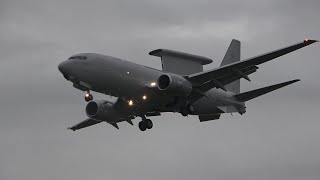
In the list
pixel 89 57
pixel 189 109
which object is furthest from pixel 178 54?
pixel 89 57

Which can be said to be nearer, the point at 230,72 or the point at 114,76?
the point at 114,76

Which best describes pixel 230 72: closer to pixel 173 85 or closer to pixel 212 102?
pixel 173 85

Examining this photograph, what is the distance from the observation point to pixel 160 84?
5700cm

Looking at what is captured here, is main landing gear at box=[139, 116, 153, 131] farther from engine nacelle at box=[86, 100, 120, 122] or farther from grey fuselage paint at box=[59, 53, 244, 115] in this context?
grey fuselage paint at box=[59, 53, 244, 115]

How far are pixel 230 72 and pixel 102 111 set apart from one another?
1243 cm

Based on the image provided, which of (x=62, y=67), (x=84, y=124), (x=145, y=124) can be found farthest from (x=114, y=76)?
(x=84, y=124)

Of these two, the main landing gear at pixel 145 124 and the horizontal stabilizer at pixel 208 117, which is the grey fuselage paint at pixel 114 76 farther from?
the horizontal stabilizer at pixel 208 117

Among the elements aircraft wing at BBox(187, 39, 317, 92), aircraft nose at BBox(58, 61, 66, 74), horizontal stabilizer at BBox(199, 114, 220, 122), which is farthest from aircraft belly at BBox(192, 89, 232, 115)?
aircraft nose at BBox(58, 61, 66, 74)

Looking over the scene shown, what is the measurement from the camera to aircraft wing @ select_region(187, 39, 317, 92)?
183 ft

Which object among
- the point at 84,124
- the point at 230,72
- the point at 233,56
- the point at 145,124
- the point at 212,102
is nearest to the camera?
the point at 230,72

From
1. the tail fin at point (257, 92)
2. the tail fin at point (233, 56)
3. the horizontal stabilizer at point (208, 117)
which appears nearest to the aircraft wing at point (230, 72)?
the tail fin at point (257, 92)

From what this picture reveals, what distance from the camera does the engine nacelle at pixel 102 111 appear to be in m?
63.2

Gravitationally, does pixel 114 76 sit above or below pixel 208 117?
above

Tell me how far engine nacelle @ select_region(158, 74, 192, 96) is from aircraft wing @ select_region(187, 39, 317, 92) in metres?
1.41
